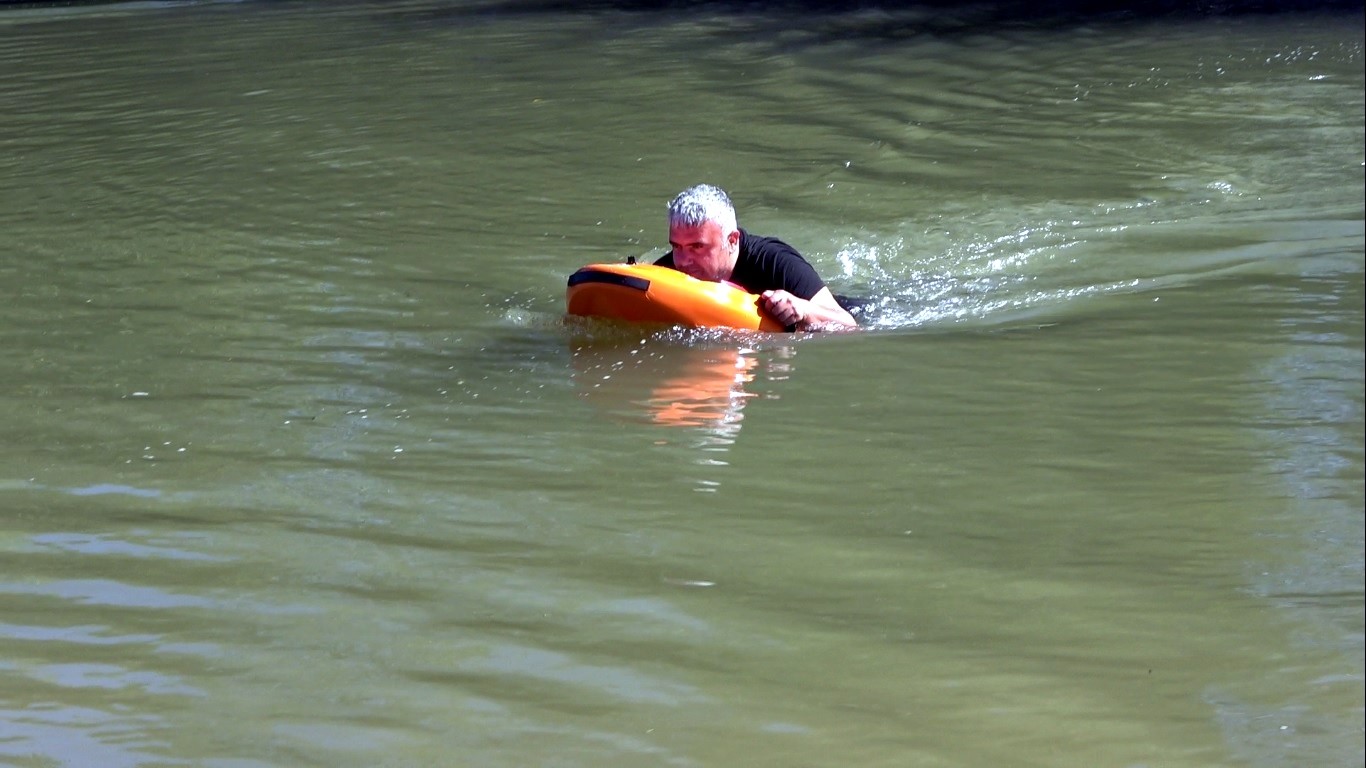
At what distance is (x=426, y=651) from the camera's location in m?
3.72

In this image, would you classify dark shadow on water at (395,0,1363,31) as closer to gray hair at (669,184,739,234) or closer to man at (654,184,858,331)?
man at (654,184,858,331)

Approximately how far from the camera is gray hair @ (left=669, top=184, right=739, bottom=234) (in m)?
6.38

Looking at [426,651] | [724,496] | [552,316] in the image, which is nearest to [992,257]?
[552,316]

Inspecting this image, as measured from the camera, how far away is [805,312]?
21.3ft

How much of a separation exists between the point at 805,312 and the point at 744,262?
16.2 inches

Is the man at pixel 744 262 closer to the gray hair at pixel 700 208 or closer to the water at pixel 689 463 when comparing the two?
the gray hair at pixel 700 208

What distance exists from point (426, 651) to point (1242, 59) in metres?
11.5

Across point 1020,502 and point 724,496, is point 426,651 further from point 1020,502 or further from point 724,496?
point 1020,502

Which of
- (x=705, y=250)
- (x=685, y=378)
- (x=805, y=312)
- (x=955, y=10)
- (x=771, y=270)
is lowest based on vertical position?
(x=685, y=378)

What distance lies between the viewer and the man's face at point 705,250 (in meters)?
6.49

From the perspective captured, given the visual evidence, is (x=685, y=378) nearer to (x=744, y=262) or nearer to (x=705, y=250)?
(x=705, y=250)

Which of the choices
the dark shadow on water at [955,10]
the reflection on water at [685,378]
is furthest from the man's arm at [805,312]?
the dark shadow on water at [955,10]

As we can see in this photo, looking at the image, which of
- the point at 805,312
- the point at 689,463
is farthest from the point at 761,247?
the point at 689,463

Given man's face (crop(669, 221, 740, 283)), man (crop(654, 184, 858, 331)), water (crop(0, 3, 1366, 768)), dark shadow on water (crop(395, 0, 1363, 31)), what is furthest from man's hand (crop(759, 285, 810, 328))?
dark shadow on water (crop(395, 0, 1363, 31))
